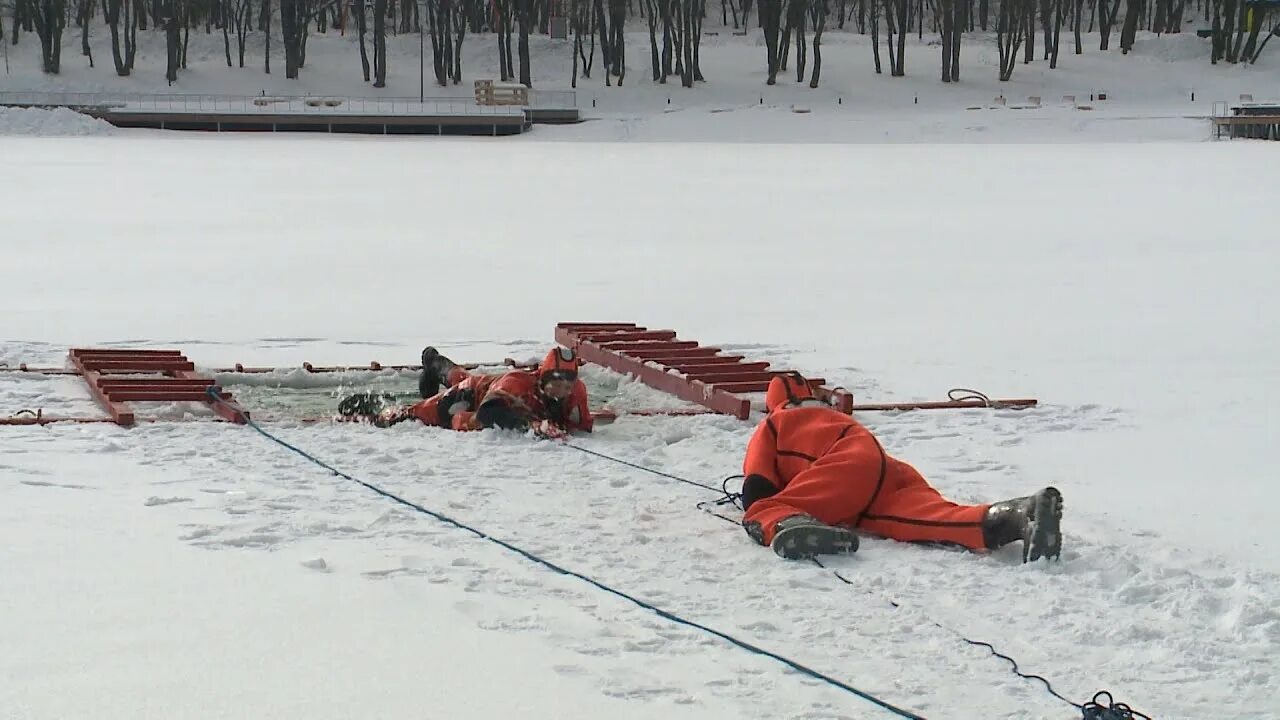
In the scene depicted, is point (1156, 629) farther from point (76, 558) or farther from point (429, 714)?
point (76, 558)

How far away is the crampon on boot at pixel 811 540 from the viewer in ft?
17.3

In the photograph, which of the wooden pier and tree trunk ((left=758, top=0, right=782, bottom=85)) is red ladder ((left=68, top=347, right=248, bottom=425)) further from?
tree trunk ((left=758, top=0, right=782, bottom=85))

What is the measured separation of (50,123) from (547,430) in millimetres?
40460

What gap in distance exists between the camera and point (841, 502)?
5547 millimetres

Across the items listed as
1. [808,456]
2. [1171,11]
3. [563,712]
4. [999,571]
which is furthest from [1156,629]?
[1171,11]

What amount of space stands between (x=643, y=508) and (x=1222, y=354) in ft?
17.5

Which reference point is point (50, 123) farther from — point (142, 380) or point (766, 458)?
point (766, 458)

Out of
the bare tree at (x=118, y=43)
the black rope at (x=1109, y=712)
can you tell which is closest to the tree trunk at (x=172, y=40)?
the bare tree at (x=118, y=43)

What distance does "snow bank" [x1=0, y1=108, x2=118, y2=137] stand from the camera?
43.6m

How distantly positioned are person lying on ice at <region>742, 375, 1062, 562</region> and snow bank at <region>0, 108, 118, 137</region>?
40.8 metres

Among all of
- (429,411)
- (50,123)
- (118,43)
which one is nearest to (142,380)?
(429,411)

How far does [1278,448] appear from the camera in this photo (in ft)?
24.3

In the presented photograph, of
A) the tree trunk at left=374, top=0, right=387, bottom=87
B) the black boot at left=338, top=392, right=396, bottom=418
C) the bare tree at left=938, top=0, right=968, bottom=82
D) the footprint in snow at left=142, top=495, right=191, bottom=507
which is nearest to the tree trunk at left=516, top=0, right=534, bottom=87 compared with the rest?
the tree trunk at left=374, top=0, right=387, bottom=87

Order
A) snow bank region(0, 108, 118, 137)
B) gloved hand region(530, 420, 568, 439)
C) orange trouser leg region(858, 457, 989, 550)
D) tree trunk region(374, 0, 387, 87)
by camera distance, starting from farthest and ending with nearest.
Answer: tree trunk region(374, 0, 387, 87) < snow bank region(0, 108, 118, 137) < gloved hand region(530, 420, 568, 439) < orange trouser leg region(858, 457, 989, 550)
